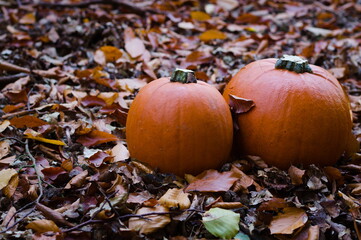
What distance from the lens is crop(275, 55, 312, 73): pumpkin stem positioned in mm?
2238

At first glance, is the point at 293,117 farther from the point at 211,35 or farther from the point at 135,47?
the point at 211,35

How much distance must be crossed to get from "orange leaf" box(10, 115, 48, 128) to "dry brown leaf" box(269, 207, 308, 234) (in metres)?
1.55

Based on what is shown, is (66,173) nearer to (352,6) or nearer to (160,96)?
(160,96)

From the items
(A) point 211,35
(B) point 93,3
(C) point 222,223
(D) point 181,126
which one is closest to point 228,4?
(A) point 211,35

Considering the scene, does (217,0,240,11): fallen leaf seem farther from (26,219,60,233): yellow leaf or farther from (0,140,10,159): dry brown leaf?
(26,219,60,233): yellow leaf

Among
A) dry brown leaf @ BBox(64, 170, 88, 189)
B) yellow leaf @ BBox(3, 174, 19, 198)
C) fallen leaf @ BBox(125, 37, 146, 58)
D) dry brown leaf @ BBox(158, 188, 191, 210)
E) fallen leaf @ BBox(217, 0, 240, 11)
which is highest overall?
fallen leaf @ BBox(217, 0, 240, 11)

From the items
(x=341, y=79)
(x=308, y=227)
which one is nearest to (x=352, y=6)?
(x=341, y=79)

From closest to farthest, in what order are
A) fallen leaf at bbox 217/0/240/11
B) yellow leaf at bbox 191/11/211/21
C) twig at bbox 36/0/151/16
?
twig at bbox 36/0/151/16 < yellow leaf at bbox 191/11/211/21 < fallen leaf at bbox 217/0/240/11

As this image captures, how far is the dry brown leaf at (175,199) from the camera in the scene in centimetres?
188

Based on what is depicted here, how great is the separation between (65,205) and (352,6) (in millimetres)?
5639

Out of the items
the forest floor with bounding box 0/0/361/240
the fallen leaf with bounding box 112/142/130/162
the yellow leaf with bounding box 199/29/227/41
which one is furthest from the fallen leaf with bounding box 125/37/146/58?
the fallen leaf with bounding box 112/142/130/162

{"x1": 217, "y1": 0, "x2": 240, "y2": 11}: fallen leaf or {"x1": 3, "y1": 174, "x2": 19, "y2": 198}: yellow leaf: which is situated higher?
{"x1": 217, "y1": 0, "x2": 240, "y2": 11}: fallen leaf

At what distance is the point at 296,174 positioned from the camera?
2098 millimetres

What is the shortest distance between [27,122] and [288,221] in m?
1.68
